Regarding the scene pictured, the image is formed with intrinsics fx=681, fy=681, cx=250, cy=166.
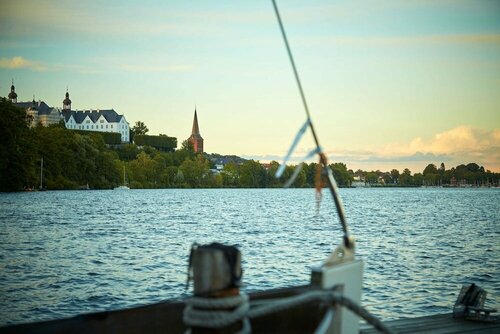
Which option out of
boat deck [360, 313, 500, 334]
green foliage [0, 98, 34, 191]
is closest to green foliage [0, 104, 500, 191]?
green foliage [0, 98, 34, 191]

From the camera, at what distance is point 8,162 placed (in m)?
103

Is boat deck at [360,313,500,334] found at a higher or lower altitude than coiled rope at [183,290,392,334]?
lower

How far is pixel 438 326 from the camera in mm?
8125

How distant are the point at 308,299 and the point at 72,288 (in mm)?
20216

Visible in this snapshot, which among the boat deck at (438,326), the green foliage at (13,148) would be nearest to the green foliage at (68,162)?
the green foliage at (13,148)

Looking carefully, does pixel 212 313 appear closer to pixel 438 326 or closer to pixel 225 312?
pixel 225 312

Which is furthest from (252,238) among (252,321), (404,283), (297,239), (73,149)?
(73,149)

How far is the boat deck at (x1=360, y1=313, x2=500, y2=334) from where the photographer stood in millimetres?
7747

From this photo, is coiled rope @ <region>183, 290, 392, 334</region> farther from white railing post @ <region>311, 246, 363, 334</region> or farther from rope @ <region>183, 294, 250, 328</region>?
white railing post @ <region>311, 246, 363, 334</region>

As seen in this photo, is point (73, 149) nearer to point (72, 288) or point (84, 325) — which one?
point (72, 288)

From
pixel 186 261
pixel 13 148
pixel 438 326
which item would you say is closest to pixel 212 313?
pixel 438 326

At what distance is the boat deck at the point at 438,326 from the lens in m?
7.75

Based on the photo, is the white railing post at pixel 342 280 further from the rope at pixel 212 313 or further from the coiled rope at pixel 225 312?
the rope at pixel 212 313

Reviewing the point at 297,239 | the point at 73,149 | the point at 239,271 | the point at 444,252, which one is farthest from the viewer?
the point at 73,149
